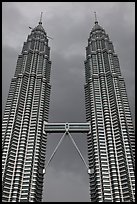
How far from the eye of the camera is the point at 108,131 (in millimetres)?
106250

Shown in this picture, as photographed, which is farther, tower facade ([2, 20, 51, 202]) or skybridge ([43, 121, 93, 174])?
skybridge ([43, 121, 93, 174])

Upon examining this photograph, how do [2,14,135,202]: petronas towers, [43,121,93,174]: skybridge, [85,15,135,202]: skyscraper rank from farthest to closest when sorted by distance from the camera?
[43,121,93,174]: skybridge, [2,14,135,202]: petronas towers, [85,15,135,202]: skyscraper

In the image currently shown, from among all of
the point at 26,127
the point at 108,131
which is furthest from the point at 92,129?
the point at 26,127

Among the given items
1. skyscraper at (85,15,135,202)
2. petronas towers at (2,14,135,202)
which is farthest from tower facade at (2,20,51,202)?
skyscraper at (85,15,135,202)

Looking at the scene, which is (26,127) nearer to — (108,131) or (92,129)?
(92,129)

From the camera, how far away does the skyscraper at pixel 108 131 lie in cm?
9088

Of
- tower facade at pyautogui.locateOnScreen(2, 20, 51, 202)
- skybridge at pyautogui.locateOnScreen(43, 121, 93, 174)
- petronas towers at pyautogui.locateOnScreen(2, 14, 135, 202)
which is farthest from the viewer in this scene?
skybridge at pyautogui.locateOnScreen(43, 121, 93, 174)

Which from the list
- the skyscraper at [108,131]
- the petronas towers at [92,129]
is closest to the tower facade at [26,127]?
the petronas towers at [92,129]

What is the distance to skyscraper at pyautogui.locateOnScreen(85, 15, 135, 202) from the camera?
90875 mm

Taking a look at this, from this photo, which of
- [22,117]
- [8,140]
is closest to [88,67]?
[22,117]

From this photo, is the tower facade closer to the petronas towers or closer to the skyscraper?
the petronas towers

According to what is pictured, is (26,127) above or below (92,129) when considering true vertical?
above

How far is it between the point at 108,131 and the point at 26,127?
35.8 meters

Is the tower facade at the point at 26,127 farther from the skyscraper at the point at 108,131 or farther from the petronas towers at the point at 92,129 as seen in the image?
the skyscraper at the point at 108,131
